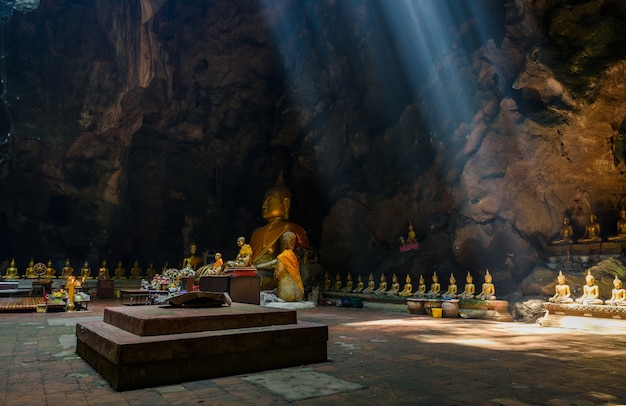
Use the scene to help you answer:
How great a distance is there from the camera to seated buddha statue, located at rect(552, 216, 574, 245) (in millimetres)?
10172

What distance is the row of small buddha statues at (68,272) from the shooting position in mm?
13676

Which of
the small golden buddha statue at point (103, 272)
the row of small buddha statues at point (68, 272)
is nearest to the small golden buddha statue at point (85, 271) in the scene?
the row of small buddha statues at point (68, 272)

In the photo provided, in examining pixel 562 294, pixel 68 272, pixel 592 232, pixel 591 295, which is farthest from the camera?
pixel 68 272

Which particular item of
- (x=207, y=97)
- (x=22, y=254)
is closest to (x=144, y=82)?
(x=207, y=97)

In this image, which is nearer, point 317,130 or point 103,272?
point 103,272

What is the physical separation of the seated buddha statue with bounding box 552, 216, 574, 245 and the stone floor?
5058 millimetres

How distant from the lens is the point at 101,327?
4.19m

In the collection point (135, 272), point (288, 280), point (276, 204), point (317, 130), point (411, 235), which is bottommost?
point (288, 280)

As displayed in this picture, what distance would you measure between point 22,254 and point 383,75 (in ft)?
45.7

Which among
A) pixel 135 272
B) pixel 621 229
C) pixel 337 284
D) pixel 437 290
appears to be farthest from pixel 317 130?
pixel 621 229

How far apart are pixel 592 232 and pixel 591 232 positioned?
20 mm

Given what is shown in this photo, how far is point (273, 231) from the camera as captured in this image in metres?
15.3

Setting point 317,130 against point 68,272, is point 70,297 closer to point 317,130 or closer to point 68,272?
point 68,272

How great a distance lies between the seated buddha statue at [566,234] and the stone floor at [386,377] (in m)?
5.06
